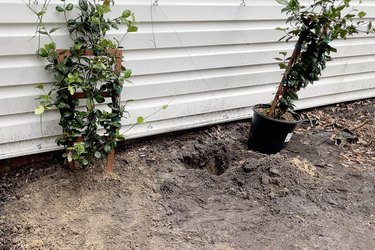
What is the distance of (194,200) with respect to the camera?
2799mm

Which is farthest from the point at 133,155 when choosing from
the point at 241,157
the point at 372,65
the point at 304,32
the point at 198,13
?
the point at 372,65

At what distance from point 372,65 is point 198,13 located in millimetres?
2716

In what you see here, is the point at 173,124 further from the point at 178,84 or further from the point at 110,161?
the point at 110,161

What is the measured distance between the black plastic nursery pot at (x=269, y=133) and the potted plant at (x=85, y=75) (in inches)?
51.1

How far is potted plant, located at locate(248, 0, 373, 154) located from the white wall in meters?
0.29

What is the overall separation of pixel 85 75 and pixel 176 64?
84 centimetres

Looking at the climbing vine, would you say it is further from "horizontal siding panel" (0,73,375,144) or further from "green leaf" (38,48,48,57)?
"green leaf" (38,48,48,57)

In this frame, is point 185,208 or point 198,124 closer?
point 185,208

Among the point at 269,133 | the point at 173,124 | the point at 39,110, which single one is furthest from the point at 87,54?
the point at 269,133

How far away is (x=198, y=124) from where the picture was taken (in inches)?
142

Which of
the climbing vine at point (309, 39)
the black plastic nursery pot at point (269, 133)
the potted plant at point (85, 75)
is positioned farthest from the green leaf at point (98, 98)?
the climbing vine at point (309, 39)

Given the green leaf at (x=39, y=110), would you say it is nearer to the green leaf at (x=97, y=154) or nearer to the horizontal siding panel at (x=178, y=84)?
the horizontal siding panel at (x=178, y=84)

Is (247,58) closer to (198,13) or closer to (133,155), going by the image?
(198,13)

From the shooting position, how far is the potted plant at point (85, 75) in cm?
248
